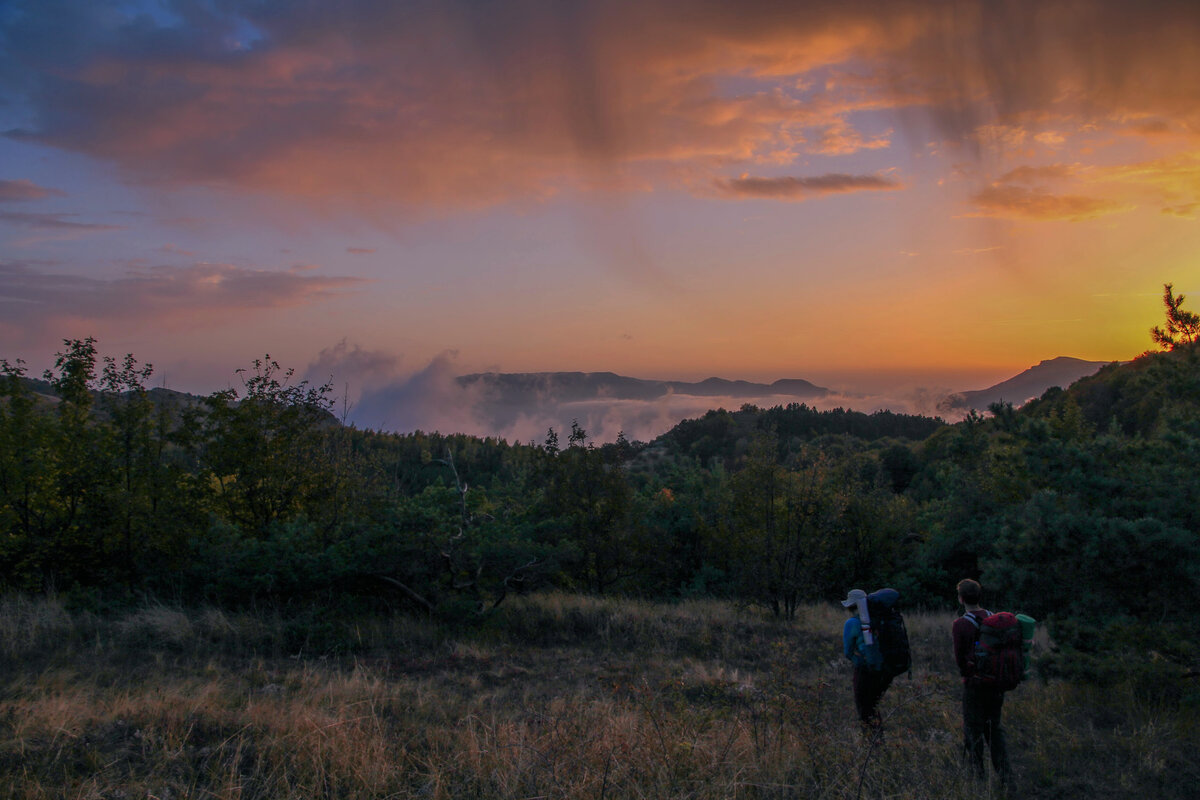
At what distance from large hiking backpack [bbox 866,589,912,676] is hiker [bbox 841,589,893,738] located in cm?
6

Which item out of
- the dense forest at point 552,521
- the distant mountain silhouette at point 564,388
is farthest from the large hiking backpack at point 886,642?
the distant mountain silhouette at point 564,388

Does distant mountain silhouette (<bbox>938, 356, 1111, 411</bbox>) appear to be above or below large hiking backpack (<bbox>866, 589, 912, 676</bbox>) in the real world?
above

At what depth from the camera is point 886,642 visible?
546 cm

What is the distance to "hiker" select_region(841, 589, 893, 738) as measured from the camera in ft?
18.0

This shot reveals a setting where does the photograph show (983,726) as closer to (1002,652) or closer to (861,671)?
(1002,652)

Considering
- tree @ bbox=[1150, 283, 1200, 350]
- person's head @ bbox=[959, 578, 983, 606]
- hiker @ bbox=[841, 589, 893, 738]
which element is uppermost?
tree @ bbox=[1150, 283, 1200, 350]

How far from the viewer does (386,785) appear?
13.8ft

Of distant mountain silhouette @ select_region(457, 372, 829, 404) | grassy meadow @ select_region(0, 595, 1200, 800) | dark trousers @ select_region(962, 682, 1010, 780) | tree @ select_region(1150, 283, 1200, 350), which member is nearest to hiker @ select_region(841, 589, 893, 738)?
grassy meadow @ select_region(0, 595, 1200, 800)

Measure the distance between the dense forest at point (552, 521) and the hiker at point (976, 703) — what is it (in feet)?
8.32

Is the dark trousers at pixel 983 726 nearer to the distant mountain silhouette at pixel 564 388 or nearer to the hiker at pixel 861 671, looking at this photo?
the hiker at pixel 861 671

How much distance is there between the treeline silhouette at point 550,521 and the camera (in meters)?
7.28

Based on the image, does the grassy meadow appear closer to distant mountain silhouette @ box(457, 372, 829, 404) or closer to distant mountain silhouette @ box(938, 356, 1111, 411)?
distant mountain silhouette @ box(938, 356, 1111, 411)

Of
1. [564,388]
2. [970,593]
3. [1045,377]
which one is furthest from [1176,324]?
[564,388]

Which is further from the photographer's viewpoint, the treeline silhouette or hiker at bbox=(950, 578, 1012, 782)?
the treeline silhouette
